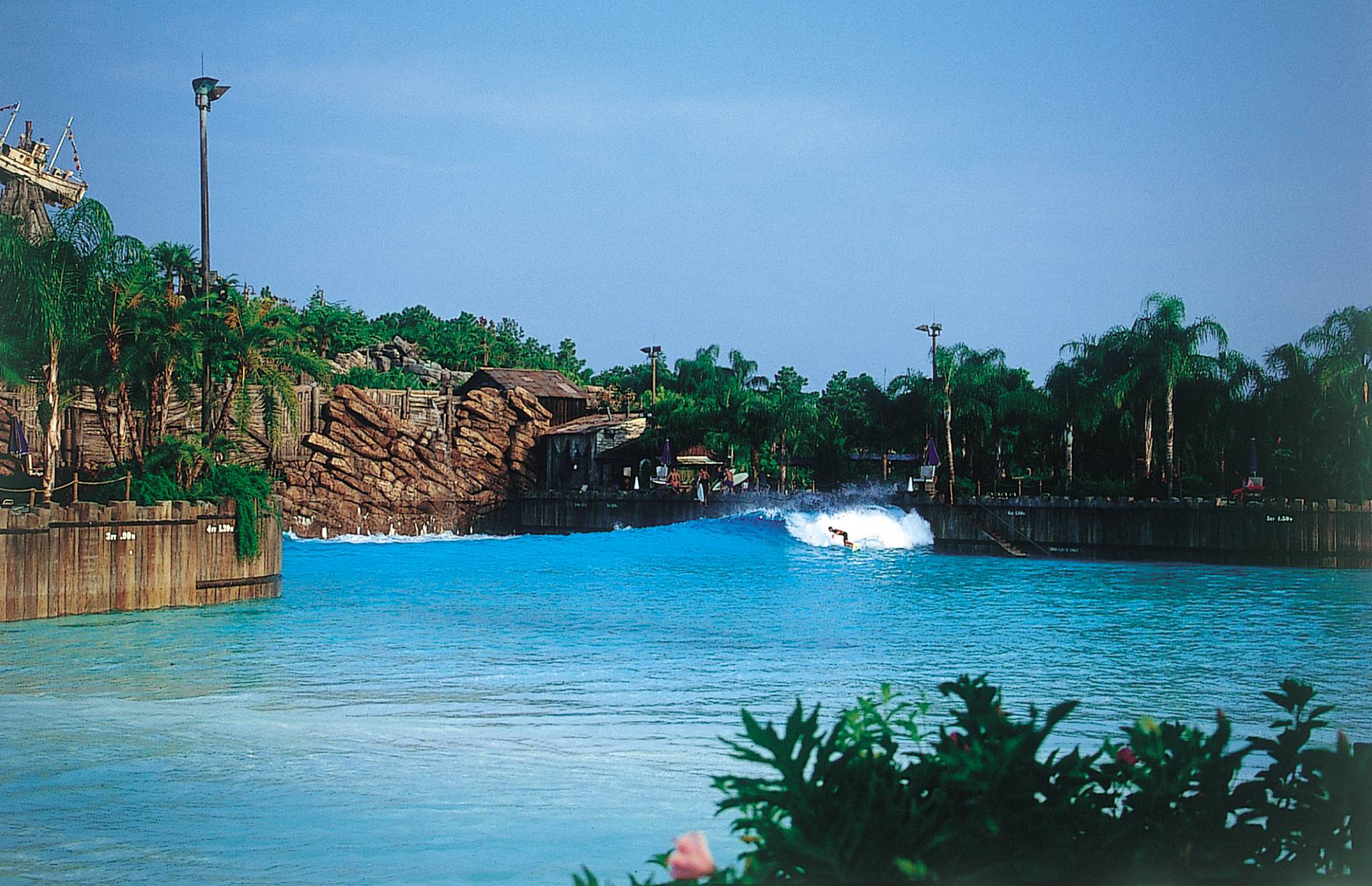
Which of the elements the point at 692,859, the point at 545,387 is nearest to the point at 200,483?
the point at 692,859

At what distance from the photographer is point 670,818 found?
7527 mm

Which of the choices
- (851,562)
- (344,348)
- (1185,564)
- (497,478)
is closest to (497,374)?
(497,478)

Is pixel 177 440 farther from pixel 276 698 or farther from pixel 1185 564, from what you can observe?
pixel 1185 564

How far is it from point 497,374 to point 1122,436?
88.9 ft

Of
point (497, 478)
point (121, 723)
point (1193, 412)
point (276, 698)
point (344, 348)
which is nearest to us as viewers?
point (121, 723)

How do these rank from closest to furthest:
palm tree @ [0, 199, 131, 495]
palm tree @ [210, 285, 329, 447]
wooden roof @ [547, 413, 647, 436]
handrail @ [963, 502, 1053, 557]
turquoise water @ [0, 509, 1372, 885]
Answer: turquoise water @ [0, 509, 1372, 885], palm tree @ [0, 199, 131, 495], palm tree @ [210, 285, 329, 447], handrail @ [963, 502, 1053, 557], wooden roof @ [547, 413, 647, 436]

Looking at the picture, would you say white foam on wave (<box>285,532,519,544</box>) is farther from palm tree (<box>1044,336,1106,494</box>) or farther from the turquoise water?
palm tree (<box>1044,336,1106,494</box>)

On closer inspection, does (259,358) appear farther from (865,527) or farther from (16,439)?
(865,527)

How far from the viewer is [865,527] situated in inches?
1901

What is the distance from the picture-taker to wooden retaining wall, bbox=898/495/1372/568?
3553 cm

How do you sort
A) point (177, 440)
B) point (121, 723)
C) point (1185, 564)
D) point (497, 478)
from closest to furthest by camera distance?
point (121, 723)
point (177, 440)
point (1185, 564)
point (497, 478)

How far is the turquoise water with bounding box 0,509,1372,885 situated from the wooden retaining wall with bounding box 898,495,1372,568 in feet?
7.95

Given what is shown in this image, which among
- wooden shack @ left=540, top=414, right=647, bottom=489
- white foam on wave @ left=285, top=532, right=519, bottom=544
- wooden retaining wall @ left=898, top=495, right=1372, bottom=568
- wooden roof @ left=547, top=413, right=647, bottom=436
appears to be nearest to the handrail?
wooden retaining wall @ left=898, top=495, right=1372, bottom=568

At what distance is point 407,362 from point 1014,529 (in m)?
Answer: 38.2
